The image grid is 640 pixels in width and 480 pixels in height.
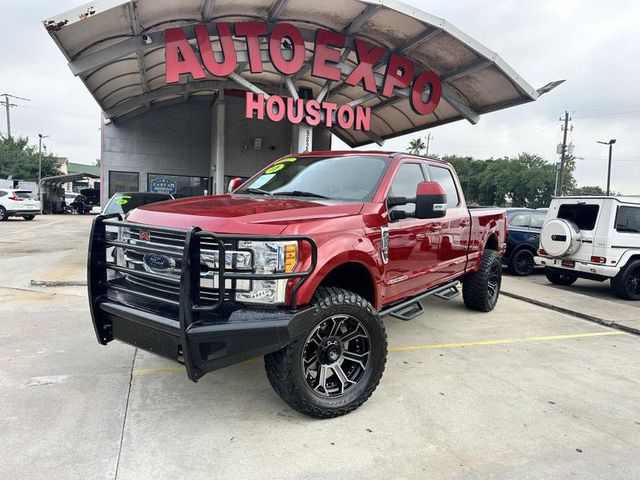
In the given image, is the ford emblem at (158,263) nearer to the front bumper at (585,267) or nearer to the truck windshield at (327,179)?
the truck windshield at (327,179)

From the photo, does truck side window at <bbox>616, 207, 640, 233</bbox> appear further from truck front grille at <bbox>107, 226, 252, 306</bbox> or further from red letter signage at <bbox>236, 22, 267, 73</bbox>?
red letter signage at <bbox>236, 22, 267, 73</bbox>

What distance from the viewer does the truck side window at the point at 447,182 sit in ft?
17.0

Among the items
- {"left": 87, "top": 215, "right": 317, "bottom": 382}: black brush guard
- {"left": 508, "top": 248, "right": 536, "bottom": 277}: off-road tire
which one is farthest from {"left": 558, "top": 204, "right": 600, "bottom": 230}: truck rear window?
{"left": 87, "top": 215, "right": 317, "bottom": 382}: black brush guard

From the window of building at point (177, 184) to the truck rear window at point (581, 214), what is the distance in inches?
607

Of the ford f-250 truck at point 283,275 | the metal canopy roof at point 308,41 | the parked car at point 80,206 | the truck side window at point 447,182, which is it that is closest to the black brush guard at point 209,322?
the ford f-250 truck at point 283,275

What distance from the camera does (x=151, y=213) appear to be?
3.30m

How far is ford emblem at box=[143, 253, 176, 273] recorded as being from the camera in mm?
3012

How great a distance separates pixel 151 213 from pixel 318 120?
10440 millimetres

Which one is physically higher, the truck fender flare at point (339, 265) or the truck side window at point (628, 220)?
the truck side window at point (628, 220)

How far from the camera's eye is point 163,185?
20.5 meters

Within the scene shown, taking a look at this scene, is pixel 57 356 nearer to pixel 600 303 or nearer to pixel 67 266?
pixel 67 266

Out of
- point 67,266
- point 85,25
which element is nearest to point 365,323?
point 67,266

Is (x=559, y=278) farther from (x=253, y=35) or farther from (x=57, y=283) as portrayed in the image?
(x=57, y=283)

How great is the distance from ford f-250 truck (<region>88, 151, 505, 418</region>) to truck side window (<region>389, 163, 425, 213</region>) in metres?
0.02
